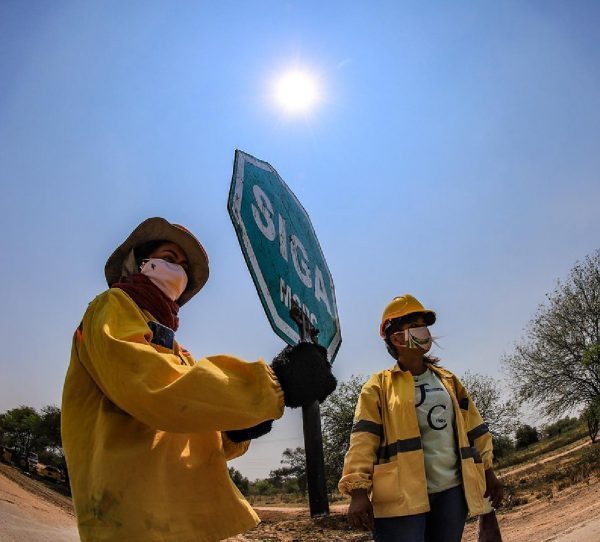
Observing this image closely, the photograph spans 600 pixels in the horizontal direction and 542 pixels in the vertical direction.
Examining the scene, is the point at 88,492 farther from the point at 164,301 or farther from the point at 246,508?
the point at 164,301

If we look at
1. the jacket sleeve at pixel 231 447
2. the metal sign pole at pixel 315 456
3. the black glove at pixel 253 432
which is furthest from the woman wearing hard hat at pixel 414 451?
the metal sign pole at pixel 315 456

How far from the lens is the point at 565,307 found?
77.0 feet

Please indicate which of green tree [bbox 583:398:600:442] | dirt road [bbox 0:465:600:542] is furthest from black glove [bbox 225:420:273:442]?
green tree [bbox 583:398:600:442]

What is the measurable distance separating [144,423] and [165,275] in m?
0.59

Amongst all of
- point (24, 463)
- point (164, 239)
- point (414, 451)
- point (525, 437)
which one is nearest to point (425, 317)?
point (414, 451)

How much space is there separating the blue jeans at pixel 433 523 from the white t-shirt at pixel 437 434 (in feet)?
0.22

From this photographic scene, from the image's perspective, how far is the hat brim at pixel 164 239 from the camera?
1730 mm

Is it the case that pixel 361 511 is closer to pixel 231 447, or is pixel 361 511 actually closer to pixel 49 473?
pixel 231 447

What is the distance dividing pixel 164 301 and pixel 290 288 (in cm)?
93

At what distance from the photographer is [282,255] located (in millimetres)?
2344

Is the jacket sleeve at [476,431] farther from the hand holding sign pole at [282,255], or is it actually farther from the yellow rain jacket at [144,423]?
the yellow rain jacket at [144,423]

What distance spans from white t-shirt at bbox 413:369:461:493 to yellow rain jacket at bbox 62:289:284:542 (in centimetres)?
138

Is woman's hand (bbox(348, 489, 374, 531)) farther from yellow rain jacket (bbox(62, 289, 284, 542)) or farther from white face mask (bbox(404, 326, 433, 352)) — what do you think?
yellow rain jacket (bbox(62, 289, 284, 542))

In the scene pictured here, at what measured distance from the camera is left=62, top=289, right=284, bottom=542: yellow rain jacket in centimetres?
99
